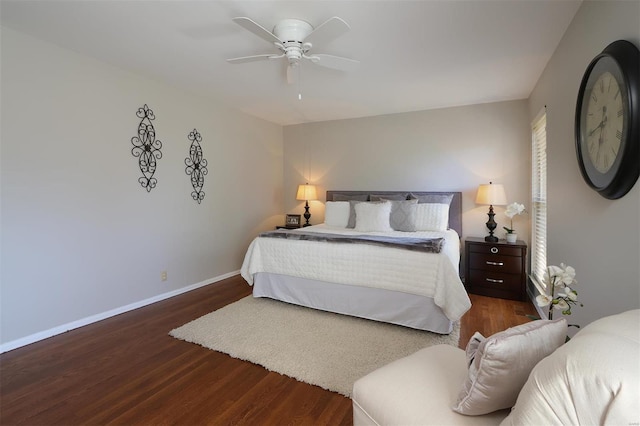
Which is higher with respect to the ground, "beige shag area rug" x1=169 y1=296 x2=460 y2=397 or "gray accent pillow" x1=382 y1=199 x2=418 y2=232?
"gray accent pillow" x1=382 y1=199 x2=418 y2=232

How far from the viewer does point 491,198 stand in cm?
384

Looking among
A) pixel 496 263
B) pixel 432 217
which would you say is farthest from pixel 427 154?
pixel 496 263

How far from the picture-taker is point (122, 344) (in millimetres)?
2562

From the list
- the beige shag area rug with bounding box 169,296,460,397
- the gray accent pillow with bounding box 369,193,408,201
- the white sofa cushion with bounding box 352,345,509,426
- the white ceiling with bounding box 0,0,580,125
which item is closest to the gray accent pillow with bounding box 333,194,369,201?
the gray accent pillow with bounding box 369,193,408,201

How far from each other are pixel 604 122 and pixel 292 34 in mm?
1950

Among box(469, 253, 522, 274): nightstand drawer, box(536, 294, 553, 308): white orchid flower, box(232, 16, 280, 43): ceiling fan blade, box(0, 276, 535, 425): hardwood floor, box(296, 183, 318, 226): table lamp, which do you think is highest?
box(232, 16, 280, 43): ceiling fan blade

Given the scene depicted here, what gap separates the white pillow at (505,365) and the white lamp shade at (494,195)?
3165mm

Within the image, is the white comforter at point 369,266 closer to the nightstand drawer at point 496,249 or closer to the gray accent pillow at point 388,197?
the nightstand drawer at point 496,249

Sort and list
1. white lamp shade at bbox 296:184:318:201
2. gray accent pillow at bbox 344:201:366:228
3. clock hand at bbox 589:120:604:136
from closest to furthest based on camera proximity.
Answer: clock hand at bbox 589:120:604:136, gray accent pillow at bbox 344:201:366:228, white lamp shade at bbox 296:184:318:201

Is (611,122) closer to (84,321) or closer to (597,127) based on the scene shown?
(597,127)

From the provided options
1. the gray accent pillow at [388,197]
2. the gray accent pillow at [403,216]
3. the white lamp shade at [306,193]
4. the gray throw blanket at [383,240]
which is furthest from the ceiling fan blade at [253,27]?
the white lamp shade at [306,193]

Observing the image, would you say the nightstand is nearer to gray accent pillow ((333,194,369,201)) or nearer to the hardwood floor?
the hardwood floor

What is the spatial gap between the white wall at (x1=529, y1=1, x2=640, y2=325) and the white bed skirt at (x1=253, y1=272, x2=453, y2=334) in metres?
1.00

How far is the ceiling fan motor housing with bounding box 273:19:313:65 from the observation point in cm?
216
